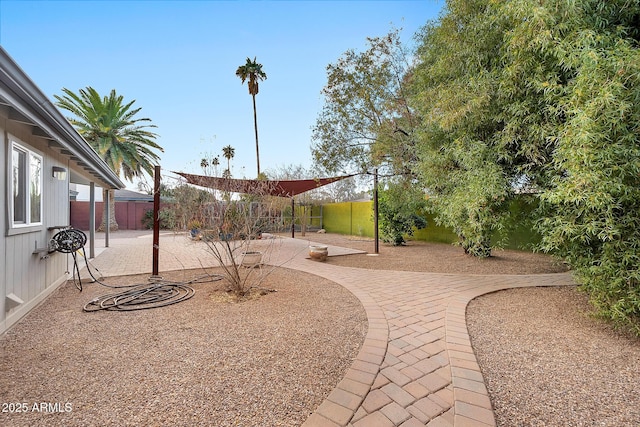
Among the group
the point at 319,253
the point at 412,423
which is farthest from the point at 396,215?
the point at 412,423

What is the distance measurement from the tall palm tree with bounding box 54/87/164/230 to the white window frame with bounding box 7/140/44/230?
10435 mm

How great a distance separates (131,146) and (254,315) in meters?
15.6

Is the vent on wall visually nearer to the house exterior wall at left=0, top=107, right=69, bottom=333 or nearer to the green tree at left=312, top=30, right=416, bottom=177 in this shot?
the house exterior wall at left=0, top=107, right=69, bottom=333

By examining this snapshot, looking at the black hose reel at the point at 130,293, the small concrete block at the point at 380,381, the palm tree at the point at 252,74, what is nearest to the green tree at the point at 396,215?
the black hose reel at the point at 130,293

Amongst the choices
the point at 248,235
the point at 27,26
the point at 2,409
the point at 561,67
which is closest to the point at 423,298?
the point at 248,235

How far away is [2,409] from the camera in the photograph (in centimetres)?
183

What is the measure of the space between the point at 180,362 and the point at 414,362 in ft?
6.29

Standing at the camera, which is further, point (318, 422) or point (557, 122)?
point (557, 122)

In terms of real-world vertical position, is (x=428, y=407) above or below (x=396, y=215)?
below

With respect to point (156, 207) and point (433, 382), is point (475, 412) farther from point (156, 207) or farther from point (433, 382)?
point (156, 207)

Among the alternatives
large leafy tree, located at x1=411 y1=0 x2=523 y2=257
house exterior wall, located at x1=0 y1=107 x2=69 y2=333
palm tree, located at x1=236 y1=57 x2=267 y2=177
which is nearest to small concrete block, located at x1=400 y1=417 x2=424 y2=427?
large leafy tree, located at x1=411 y1=0 x2=523 y2=257

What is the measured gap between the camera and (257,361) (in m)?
2.43

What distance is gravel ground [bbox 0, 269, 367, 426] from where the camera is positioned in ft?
5.94

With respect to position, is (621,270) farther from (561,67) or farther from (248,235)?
(248,235)
